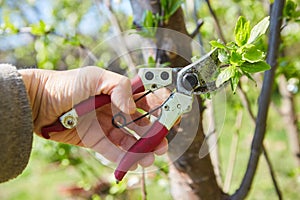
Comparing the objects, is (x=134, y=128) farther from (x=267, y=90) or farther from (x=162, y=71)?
(x=267, y=90)

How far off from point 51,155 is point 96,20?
106 centimetres

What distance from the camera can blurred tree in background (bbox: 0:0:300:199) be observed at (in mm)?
1052

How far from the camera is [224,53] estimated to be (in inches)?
28.1

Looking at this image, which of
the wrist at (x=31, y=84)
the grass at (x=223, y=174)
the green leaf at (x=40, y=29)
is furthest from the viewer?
the grass at (x=223, y=174)

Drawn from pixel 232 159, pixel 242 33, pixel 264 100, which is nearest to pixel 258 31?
pixel 242 33

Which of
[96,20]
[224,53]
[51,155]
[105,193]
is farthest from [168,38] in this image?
[96,20]

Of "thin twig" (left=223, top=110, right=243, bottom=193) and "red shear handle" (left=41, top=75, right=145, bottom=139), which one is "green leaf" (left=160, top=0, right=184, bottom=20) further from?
"thin twig" (left=223, top=110, right=243, bottom=193)

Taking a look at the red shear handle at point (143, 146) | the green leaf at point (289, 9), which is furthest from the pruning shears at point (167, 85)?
the green leaf at point (289, 9)

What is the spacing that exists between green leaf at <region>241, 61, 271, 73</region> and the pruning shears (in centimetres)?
8

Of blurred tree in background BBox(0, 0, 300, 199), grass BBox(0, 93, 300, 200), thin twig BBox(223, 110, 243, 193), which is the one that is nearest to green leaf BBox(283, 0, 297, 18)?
blurred tree in background BBox(0, 0, 300, 199)

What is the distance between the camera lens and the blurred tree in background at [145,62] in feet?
3.45

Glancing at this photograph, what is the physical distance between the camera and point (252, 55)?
2.24ft

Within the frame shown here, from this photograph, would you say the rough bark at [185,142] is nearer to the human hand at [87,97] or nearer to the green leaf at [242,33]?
the human hand at [87,97]

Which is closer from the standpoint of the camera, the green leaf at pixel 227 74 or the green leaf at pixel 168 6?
the green leaf at pixel 227 74
